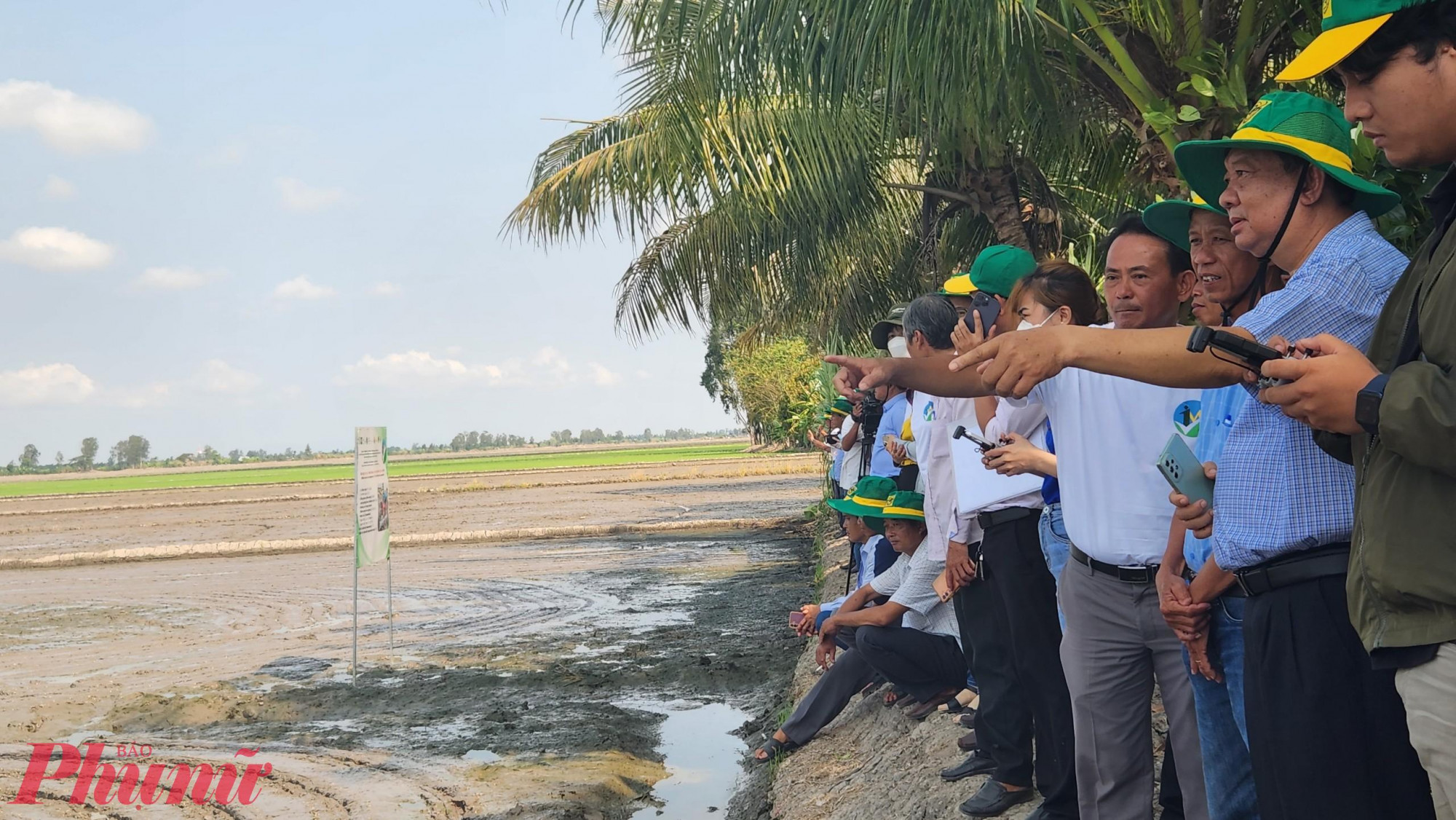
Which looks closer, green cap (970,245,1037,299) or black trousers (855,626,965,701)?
green cap (970,245,1037,299)

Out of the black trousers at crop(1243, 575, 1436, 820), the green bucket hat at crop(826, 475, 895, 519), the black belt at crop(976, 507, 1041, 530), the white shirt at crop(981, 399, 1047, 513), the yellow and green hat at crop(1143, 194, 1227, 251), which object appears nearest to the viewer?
the black trousers at crop(1243, 575, 1436, 820)

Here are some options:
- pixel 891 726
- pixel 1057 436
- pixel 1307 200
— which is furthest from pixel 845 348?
pixel 1307 200

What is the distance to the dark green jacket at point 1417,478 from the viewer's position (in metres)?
1.54

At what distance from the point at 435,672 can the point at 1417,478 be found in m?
8.40

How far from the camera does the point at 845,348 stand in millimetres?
16641

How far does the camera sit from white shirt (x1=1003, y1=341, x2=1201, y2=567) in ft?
10.0

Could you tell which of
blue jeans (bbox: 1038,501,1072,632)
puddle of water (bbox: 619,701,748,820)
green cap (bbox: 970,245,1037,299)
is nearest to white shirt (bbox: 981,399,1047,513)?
blue jeans (bbox: 1038,501,1072,632)

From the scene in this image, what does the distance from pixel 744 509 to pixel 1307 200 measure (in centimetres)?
2291

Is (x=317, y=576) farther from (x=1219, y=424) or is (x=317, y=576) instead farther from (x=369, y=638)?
(x=1219, y=424)

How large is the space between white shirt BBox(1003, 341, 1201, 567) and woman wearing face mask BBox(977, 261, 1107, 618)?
0.74ft

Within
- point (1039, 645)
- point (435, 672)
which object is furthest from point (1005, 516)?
point (435, 672)

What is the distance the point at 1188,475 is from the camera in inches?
99.1

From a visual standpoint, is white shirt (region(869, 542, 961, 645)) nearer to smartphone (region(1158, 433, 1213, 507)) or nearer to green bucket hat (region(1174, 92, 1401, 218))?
smartphone (region(1158, 433, 1213, 507))

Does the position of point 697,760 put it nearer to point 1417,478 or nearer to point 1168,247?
point 1168,247
